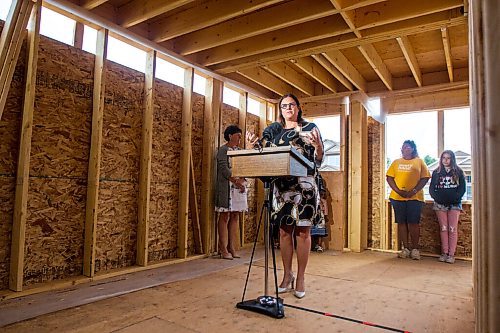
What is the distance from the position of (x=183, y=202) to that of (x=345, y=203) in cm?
255

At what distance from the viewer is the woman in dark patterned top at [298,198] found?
2494 millimetres

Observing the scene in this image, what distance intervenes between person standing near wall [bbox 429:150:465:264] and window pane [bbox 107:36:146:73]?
3940mm

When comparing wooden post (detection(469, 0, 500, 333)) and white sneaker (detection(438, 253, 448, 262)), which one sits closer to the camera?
wooden post (detection(469, 0, 500, 333))

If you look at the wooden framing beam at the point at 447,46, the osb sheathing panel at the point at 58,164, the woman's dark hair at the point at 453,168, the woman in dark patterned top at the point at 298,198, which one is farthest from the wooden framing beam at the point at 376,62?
the osb sheathing panel at the point at 58,164

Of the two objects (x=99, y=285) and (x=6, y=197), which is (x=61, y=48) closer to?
(x=6, y=197)

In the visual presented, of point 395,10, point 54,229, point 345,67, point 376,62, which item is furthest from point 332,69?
point 54,229

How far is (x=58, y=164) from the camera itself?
290 centimetres

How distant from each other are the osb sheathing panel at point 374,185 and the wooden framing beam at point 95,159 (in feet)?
13.0

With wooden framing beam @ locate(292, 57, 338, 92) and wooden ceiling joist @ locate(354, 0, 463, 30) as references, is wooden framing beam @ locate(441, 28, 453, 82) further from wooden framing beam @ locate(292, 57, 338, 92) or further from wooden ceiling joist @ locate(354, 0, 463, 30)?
wooden framing beam @ locate(292, 57, 338, 92)

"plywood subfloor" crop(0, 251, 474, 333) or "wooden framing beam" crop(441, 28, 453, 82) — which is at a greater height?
"wooden framing beam" crop(441, 28, 453, 82)

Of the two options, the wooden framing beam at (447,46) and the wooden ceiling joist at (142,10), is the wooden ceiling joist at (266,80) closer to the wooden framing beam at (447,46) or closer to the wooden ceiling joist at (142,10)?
the wooden ceiling joist at (142,10)

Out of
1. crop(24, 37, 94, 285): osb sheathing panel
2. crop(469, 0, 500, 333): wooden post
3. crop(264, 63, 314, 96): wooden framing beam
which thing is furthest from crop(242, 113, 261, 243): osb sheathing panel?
crop(469, 0, 500, 333): wooden post

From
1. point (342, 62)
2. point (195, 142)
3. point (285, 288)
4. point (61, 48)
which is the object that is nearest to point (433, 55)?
point (342, 62)

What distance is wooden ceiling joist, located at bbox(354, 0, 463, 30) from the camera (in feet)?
9.50
